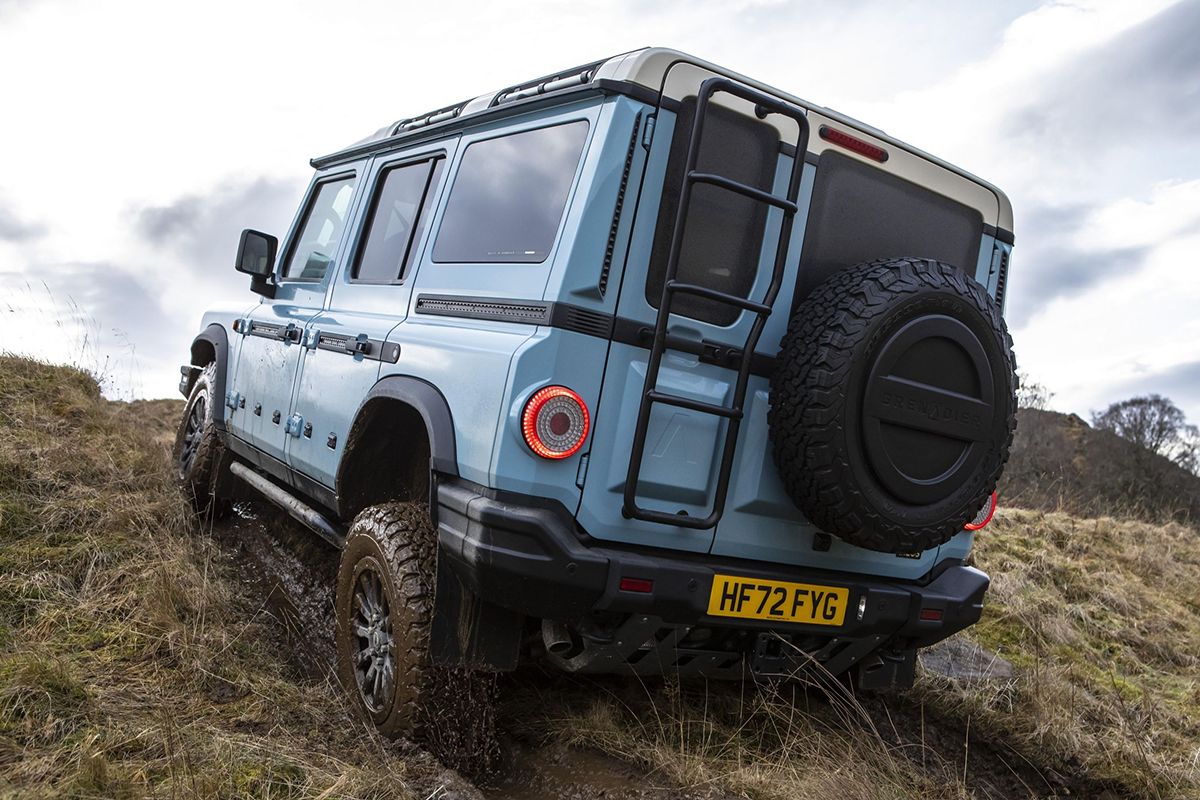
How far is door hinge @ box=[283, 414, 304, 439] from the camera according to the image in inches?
153

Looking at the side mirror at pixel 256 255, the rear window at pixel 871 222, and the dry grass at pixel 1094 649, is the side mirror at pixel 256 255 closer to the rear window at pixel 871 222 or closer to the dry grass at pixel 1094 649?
the rear window at pixel 871 222

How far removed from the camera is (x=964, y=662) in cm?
457

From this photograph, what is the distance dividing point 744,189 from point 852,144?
0.62 meters

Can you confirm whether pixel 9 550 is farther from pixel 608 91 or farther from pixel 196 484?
pixel 608 91

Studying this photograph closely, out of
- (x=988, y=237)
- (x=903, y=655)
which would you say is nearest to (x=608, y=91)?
(x=988, y=237)

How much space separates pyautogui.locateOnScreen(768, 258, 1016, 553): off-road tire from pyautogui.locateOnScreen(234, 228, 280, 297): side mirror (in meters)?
3.12

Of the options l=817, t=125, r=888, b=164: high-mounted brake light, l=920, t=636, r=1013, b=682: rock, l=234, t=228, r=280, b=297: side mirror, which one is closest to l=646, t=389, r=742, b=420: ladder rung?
l=817, t=125, r=888, b=164: high-mounted brake light

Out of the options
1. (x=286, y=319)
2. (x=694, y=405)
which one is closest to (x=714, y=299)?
(x=694, y=405)

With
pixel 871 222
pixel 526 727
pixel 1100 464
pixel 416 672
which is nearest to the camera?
pixel 416 672

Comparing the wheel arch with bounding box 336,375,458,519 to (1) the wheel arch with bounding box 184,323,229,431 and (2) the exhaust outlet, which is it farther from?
(1) the wheel arch with bounding box 184,323,229,431

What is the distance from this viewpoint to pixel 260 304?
4957 millimetres

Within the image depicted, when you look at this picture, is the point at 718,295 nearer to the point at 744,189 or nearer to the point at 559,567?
the point at 744,189

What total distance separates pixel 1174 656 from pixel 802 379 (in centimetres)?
465

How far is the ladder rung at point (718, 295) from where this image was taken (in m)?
2.52
